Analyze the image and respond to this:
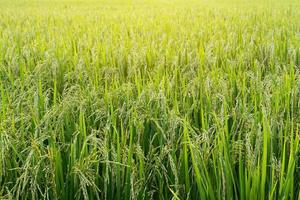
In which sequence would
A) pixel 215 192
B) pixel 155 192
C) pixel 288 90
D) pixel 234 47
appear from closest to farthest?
pixel 215 192 < pixel 155 192 < pixel 288 90 < pixel 234 47

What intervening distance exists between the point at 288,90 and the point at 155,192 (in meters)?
1.03

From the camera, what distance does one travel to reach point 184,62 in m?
3.29

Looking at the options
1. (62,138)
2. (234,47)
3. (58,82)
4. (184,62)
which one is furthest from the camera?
(234,47)

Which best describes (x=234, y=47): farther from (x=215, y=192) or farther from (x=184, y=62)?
(x=215, y=192)

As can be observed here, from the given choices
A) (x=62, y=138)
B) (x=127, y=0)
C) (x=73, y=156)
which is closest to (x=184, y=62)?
(x=62, y=138)

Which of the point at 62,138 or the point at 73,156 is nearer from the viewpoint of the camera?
the point at 73,156

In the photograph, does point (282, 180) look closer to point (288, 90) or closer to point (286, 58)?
point (288, 90)

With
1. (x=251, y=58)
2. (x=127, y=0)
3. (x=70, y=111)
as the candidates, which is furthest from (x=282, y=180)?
(x=127, y=0)

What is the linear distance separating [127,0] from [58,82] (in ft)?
54.2

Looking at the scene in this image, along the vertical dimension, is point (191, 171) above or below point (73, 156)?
below

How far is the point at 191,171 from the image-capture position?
4.97ft

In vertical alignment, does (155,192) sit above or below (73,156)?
below

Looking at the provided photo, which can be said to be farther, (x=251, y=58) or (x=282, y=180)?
(x=251, y=58)

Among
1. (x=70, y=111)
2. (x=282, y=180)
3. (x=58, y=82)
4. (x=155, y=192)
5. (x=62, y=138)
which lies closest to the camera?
(x=282, y=180)
